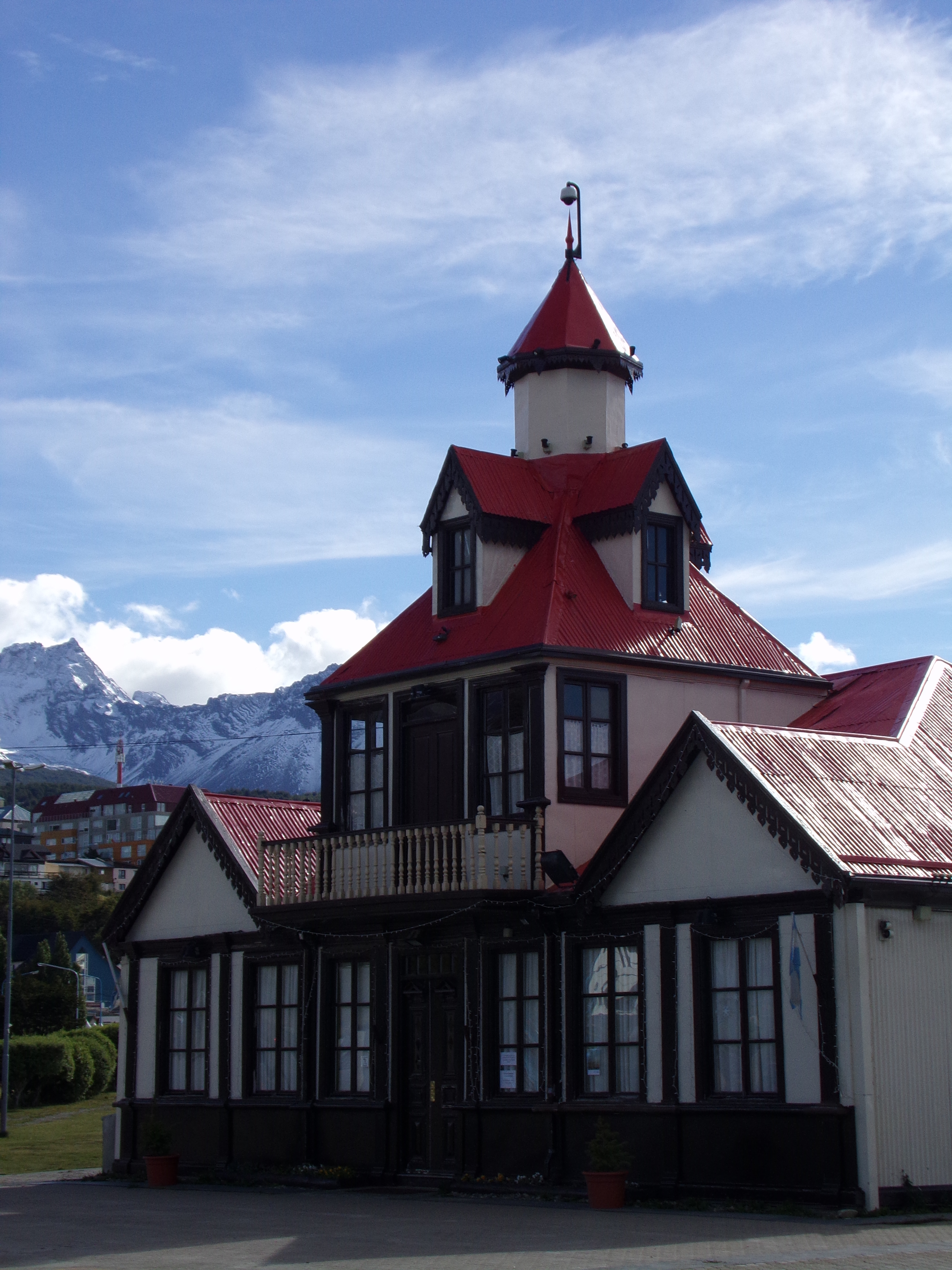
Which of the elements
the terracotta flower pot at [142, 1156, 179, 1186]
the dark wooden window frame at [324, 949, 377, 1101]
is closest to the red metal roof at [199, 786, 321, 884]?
the dark wooden window frame at [324, 949, 377, 1101]

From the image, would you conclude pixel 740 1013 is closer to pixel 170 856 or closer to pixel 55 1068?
pixel 170 856

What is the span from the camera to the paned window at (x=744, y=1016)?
20250 mm

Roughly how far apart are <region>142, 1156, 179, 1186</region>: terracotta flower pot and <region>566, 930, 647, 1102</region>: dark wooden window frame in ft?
25.1

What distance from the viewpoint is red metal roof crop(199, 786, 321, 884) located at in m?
29.6

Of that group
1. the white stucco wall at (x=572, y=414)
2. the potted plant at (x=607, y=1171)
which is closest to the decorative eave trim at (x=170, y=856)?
the white stucco wall at (x=572, y=414)

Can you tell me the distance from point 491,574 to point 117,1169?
12.5 m

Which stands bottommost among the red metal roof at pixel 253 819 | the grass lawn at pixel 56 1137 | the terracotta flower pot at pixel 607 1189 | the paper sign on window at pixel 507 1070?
the grass lawn at pixel 56 1137

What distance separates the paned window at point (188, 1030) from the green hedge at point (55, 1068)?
101ft

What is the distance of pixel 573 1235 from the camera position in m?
17.5

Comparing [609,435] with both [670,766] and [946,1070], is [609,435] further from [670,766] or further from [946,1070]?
[946,1070]

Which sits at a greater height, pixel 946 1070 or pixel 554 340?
pixel 554 340

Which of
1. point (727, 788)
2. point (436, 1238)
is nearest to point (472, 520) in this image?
point (727, 788)

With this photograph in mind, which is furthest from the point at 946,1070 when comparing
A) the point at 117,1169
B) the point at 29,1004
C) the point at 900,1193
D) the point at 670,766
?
the point at 29,1004

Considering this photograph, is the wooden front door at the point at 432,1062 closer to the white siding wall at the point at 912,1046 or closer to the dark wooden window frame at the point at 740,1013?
the dark wooden window frame at the point at 740,1013
